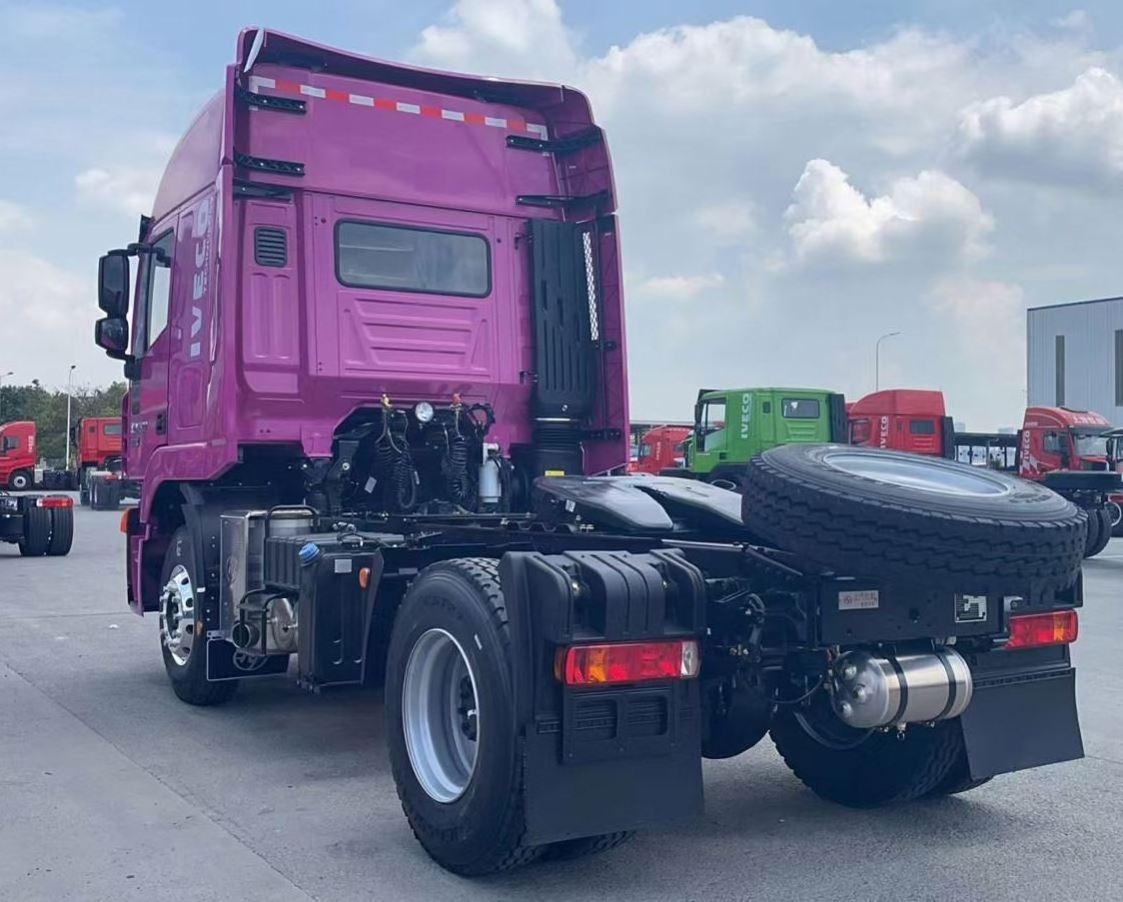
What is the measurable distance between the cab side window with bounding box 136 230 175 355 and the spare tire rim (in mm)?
4592

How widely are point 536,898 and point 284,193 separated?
4257 millimetres

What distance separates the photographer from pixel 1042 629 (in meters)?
4.73

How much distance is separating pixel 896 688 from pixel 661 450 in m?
25.8

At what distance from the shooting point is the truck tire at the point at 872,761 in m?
4.90

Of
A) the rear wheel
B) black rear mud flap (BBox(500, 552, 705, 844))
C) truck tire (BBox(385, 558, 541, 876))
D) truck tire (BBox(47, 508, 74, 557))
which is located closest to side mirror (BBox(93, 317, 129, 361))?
truck tire (BBox(385, 558, 541, 876))

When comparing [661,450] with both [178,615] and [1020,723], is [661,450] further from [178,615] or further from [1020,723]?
[1020,723]

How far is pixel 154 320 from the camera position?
7.87 metres

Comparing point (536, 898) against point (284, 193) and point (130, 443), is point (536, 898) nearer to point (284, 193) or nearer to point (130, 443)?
point (284, 193)

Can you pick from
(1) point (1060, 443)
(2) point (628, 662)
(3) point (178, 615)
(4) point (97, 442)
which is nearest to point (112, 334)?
(3) point (178, 615)

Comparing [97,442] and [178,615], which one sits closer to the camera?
[178,615]

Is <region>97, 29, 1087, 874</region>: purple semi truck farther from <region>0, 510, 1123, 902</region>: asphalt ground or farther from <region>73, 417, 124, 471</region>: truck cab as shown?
<region>73, 417, 124, 471</region>: truck cab

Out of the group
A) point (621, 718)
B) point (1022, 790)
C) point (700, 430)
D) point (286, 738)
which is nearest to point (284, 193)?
point (286, 738)

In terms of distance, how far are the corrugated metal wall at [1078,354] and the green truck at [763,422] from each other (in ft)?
91.9

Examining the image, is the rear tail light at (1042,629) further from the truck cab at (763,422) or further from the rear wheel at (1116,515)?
the truck cab at (763,422)
